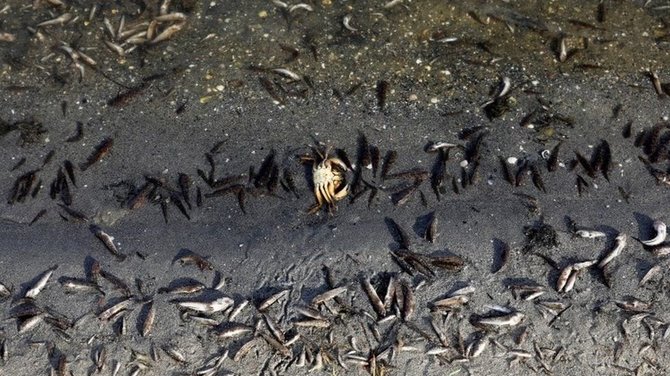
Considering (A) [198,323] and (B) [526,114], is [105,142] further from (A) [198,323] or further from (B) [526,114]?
(B) [526,114]

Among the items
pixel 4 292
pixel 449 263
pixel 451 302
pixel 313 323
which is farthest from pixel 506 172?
pixel 4 292

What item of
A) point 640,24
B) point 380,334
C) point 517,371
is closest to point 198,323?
point 380,334

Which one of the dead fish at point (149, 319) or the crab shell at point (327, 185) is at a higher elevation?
the crab shell at point (327, 185)

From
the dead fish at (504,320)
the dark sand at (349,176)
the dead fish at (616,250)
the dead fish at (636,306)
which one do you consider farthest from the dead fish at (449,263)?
the dead fish at (636,306)

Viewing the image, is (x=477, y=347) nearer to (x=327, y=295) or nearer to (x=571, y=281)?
(x=571, y=281)

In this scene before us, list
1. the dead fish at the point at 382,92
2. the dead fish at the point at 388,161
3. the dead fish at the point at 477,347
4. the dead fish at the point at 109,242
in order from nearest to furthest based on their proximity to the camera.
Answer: the dead fish at the point at 477,347 < the dead fish at the point at 109,242 < the dead fish at the point at 388,161 < the dead fish at the point at 382,92

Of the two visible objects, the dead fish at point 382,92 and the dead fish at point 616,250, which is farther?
the dead fish at point 382,92

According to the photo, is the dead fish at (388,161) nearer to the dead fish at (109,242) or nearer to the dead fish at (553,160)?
the dead fish at (553,160)
